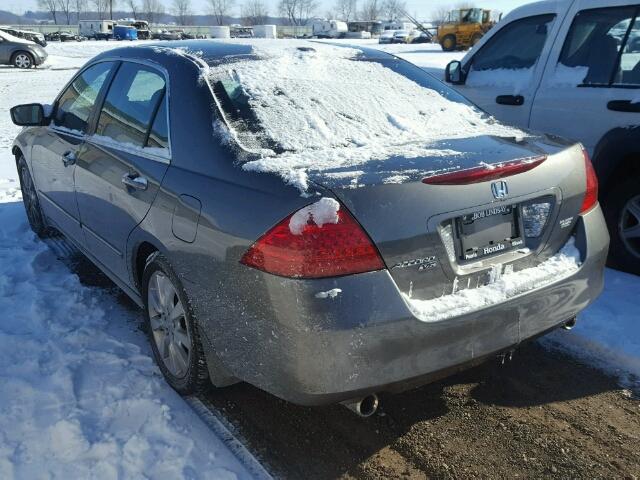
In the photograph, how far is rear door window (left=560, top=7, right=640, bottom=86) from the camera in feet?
14.6

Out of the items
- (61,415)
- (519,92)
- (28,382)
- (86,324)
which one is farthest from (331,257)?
(519,92)

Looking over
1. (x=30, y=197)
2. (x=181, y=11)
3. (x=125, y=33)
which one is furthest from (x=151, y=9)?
(x=30, y=197)

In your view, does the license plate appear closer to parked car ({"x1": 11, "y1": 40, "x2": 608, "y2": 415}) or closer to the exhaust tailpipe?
parked car ({"x1": 11, "y1": 40, "x2": 608, "y2": 415})

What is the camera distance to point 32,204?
5230mm

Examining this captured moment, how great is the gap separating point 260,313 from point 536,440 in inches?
54.1

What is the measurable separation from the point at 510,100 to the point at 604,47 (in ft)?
2.56

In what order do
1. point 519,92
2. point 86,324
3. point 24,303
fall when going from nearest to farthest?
point 86,324 < point 24,303 < point 519,92

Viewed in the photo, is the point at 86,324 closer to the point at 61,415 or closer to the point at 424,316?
the point at 61,415

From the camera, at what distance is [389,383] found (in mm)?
2283

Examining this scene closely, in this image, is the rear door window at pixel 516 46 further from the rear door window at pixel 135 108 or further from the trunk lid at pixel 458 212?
the rear door window at pixel 135 108

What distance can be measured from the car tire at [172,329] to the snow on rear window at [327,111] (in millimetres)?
744

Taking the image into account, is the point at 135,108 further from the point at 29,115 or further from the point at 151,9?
the point at 151,9

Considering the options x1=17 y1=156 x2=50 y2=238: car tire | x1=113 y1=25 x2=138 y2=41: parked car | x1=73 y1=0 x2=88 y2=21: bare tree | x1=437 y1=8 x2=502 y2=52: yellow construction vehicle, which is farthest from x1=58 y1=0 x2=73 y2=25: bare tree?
x1=17 y1=156 x2=50 y2=238: car tire

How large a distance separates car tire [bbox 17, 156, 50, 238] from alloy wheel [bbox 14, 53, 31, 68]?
22.0 m
